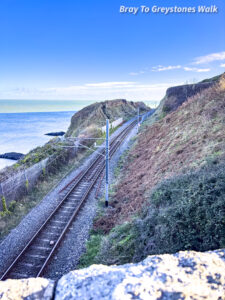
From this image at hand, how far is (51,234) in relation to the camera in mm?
10867

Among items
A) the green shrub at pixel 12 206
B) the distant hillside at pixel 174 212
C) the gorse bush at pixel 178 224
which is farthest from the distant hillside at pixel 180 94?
the gorse bush at pixel 178 224

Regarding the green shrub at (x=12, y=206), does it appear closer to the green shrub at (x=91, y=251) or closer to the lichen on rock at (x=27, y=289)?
the green shrub at (x=91, y=251)

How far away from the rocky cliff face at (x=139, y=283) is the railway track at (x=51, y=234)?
6224 mm

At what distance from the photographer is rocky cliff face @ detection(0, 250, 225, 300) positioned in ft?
9.19

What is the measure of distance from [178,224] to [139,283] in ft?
12.9

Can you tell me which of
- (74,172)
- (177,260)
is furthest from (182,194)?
(74,172)

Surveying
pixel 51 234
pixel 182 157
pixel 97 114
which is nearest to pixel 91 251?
pixel 51 234

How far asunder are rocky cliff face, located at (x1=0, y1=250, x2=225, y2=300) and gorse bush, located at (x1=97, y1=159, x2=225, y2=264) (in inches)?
97.8

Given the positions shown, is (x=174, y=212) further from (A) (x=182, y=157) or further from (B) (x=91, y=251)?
(A) (x=182, y=157)

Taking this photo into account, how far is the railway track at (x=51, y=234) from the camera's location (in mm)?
8562

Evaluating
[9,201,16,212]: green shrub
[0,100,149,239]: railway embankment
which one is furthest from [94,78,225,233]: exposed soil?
[9,201,16,212]: green shrub

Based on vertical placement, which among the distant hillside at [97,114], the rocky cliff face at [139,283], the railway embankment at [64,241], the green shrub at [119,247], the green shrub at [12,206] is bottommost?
the railway embankment at [64,241]

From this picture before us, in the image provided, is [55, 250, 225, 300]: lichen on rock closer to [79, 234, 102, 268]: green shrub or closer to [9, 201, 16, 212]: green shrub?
[79, 234, 102, 268]: green shrub

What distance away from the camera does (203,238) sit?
5.64 metres
